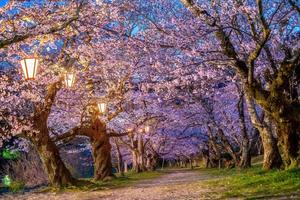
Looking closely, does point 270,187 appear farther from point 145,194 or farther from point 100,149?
point 100,149

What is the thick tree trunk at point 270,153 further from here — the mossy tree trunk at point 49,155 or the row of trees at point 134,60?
the mossy tree trunk at point 49,155

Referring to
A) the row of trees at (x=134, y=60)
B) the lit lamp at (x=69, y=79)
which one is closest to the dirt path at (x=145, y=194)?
the row of trees at (x=134, y=60)

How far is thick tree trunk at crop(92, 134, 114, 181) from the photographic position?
27922 mm

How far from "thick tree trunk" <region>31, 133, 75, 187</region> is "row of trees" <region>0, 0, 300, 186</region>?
0.05 meters

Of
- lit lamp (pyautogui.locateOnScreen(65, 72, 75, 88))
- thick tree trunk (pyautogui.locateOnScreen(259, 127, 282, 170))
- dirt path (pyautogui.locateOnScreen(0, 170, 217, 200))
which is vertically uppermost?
lit lamp (pyautogui.locateOnScreen(65, 72, 75, 88))

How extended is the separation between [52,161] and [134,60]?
692cm

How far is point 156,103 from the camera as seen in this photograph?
37.3 meters

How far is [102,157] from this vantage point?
28.3 metres

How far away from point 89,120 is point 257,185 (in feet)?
49.5

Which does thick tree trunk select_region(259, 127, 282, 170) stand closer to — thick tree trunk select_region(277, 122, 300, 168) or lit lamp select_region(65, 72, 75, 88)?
thick tree trunk select_region(277, 122, 300, 168)

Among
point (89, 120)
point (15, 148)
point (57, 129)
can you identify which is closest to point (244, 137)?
point (89, 120)

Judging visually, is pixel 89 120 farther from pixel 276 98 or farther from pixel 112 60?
pixel 276 98

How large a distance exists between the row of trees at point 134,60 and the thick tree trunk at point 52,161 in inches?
1.8

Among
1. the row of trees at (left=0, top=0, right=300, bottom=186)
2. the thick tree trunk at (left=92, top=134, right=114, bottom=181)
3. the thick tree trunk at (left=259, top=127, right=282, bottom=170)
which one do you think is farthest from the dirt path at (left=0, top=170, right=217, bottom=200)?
the thick tree trunk at (left=92, top=134, right=114, bottom=181)
